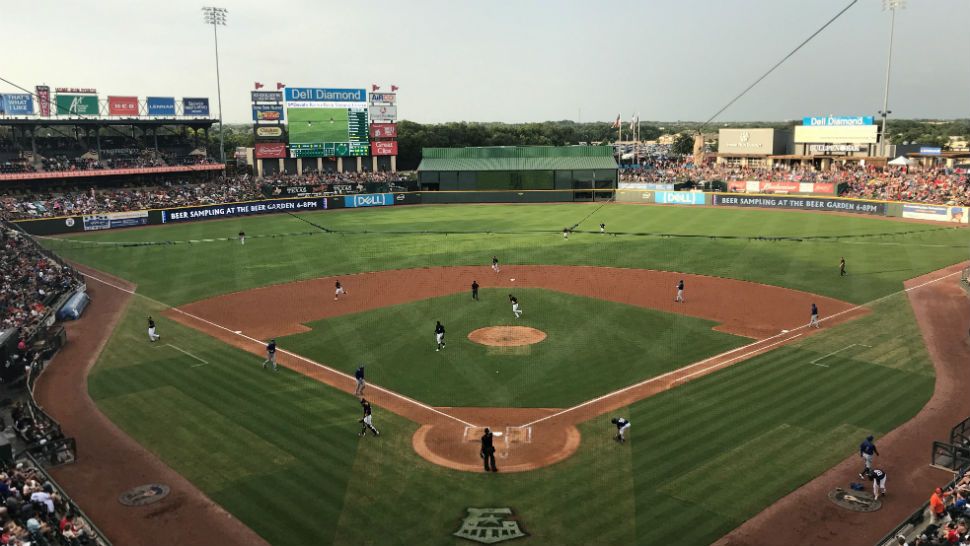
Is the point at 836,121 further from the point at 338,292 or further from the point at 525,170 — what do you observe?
the point at 338,292

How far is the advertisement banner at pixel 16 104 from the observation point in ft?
235

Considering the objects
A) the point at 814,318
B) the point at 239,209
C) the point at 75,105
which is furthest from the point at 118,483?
the point at 75,105

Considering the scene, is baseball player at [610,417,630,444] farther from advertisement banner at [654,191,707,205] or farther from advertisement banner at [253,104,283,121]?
advertisement banner at [253,104,283,121]

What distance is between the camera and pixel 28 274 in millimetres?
37125

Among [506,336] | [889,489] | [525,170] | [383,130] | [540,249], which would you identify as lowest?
[889,489]

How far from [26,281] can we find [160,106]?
170ft

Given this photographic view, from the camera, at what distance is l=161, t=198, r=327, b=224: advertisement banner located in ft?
234

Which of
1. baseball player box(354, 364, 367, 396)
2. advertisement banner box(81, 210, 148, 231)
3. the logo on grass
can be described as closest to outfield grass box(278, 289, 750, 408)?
baseball player box(354, 364, 367, 396)

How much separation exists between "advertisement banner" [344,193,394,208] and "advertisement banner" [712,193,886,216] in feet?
131

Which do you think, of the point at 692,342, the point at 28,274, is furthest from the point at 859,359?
the point at 28,274

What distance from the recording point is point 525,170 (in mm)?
88938

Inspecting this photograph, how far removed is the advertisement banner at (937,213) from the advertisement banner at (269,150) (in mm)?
71872

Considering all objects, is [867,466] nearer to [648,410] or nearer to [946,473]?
[946,473]

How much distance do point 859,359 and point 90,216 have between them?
65.4 m
